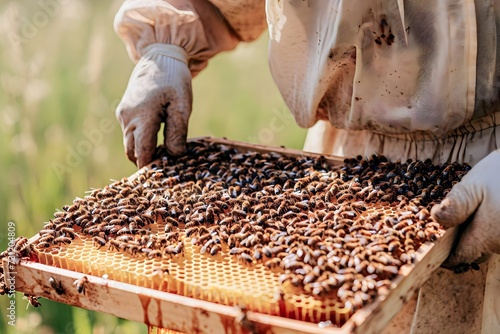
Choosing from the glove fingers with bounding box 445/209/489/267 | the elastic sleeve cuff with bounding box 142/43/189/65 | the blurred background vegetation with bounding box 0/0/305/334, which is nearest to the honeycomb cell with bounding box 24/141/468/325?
the glove fingers with bounding box 445/209/489/267

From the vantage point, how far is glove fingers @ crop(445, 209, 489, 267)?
7.59 feet

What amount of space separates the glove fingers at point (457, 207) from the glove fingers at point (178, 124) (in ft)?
4.60

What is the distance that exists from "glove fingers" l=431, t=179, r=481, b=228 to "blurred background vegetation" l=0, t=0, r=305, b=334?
2931 mm

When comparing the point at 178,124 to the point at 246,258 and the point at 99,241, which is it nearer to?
the point at 99,241

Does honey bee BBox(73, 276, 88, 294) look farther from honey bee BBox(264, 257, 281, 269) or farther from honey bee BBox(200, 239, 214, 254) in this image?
honey bee BBox(264, 257, 281, 269)

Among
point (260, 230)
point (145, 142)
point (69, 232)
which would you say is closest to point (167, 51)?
point (145, 142)

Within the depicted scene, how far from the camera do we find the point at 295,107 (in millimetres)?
3105

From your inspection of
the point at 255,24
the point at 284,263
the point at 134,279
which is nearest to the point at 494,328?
the point at 284,263

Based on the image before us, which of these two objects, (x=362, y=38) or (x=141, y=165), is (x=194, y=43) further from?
(x=362, y=38)

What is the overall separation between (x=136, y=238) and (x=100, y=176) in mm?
2931

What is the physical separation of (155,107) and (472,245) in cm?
163

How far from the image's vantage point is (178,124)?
3299mm

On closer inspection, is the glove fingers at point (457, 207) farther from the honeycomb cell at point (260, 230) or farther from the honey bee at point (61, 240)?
the honey bee at point (61, 240)

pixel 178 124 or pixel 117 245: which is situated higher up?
pixel 178 124
